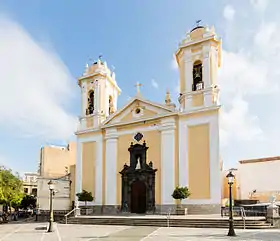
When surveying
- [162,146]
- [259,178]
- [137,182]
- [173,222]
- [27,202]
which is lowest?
[27,202]

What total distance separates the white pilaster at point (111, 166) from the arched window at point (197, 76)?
659cm

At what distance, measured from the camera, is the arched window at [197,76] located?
76.2 ft

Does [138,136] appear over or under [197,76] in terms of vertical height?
under

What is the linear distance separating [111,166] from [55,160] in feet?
49.9

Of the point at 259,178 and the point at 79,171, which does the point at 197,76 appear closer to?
the point at 259,178

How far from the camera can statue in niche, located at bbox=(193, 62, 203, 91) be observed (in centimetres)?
2322

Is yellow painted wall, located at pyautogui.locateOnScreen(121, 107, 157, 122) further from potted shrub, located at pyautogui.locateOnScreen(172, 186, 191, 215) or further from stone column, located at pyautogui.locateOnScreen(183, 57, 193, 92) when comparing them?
potted shrub, located at pyautogui.locateOnScreen(172, 186, 191, 215)

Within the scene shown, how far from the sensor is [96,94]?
91.5 ft

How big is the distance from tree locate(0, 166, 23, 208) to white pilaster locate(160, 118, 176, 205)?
1133 centimetres

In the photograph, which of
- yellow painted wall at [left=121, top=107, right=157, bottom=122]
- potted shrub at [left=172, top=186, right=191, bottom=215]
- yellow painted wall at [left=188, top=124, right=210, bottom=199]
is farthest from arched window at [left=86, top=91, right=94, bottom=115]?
potted shrub at [left=172, top=186, right=191, bottom=215]

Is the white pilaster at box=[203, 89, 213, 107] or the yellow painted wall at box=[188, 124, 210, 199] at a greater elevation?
the white pilaster at box=[203, 89, 213, 107]

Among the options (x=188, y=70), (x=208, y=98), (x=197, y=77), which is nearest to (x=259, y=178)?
(x=208, y=98)

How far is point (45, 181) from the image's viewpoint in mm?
33000

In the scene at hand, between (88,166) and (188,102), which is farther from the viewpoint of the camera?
(88,166)
